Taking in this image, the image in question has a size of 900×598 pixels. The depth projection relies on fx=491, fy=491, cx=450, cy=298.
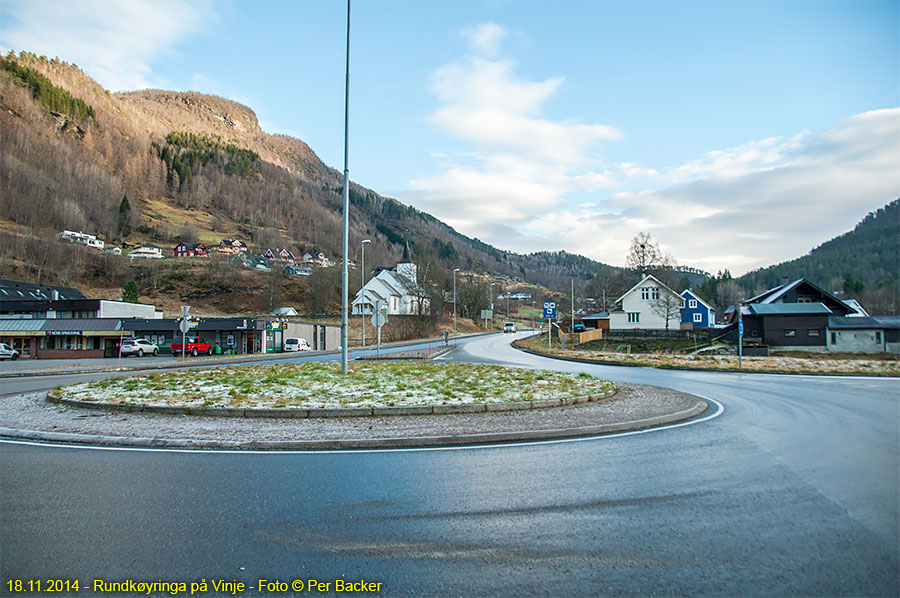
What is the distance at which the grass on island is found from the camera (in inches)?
435

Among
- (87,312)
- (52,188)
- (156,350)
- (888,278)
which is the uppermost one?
(52,188)

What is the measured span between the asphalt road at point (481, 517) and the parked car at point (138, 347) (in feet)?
132

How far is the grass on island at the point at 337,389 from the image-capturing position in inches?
435

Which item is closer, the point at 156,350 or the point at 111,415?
the point at 111,415

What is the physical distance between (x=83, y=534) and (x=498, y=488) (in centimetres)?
399

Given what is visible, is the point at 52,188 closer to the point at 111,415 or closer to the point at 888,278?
the point at 111,415

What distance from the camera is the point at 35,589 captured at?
11.8 ft

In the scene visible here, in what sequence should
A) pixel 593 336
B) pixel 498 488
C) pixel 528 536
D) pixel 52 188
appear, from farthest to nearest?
pixel 52 188, pixel 593 336, pixel 498 488, pixel 528 536

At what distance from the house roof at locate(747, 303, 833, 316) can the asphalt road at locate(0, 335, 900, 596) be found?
154ft

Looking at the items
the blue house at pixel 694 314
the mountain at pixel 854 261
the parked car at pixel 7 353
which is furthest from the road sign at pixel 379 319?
the mountain at pixel 854 261

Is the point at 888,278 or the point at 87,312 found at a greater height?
the point at 888,278

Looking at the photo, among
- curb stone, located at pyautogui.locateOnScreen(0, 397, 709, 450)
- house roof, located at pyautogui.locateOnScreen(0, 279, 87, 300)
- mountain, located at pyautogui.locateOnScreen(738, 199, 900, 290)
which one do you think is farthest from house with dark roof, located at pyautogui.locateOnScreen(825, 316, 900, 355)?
house roof, located at pyautogui.locateOnScreen(0, 279, 87, 300)

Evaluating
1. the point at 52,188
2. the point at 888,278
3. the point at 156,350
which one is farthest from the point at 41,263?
the point at 888,278

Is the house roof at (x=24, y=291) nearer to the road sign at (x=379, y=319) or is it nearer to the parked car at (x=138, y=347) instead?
the parked car at (x=138, y=347)
